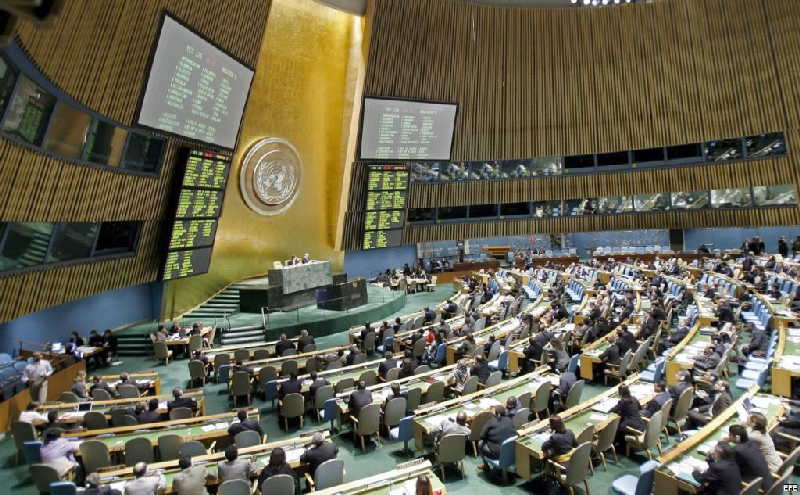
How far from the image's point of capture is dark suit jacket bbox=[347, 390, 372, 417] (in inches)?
301

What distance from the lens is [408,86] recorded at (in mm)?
20797

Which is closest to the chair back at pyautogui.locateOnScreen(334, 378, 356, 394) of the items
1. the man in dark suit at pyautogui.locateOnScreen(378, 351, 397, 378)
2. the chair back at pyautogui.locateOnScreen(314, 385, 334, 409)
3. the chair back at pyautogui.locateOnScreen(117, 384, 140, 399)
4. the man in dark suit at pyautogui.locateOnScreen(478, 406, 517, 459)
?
the chair back at pyautogui.locateOnScreen(314, 385, 334, 409)

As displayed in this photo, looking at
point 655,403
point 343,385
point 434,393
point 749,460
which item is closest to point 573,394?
point 655,403

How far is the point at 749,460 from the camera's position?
4.75 m

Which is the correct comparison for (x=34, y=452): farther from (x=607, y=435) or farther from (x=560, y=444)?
(x=607, y=435)

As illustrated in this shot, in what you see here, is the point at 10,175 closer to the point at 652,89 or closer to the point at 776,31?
the point at 652,89

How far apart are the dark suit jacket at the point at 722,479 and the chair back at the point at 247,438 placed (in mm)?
5103

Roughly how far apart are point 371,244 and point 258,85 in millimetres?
7773

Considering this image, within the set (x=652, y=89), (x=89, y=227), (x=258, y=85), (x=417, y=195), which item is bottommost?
(x=89, y=227)

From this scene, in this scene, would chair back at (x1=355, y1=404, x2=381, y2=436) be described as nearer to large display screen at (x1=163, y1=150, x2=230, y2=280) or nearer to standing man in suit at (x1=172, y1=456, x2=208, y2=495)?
standing man in suit at (x1=172, y1=456, x2=208, y2=495)

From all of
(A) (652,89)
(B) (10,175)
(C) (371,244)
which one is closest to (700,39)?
(A) (652,89)

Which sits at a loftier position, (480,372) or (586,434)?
(480,372)

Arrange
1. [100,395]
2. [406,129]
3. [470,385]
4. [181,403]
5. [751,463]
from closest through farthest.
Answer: [751,463] → [181,403] → [470,385] → [100,395] → [406,129]

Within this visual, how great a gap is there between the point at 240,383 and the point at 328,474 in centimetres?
483
